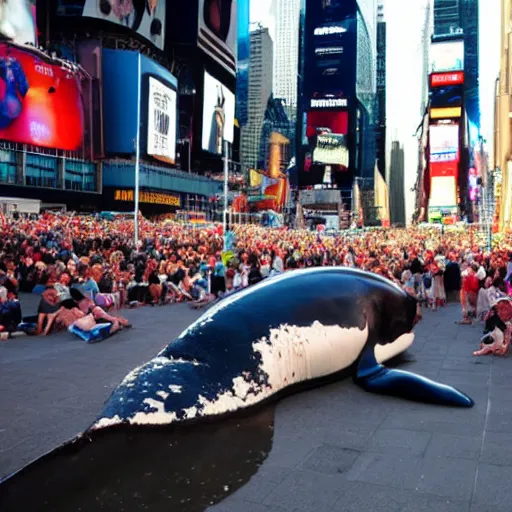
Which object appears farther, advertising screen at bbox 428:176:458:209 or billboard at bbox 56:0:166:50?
advertising screen at bbox 428:176:458:209

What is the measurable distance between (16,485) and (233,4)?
341 feet

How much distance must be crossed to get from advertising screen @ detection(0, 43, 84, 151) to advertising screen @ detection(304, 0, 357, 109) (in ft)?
339

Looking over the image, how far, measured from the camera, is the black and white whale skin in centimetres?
455

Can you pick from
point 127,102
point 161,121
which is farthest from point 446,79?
point 127,102

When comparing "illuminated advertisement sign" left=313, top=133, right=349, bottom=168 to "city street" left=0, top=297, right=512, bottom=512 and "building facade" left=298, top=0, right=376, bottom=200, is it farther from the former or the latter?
"city street" left=0, top=297, right=512, bottom=512

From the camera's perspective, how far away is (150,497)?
3678mm

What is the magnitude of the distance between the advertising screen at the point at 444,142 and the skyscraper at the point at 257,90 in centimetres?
4685

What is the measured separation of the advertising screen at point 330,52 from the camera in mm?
154500

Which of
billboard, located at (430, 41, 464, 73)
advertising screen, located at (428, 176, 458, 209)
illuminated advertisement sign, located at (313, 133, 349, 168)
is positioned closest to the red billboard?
illuminated advertisement sign, located at (313, 133, 349, 168)

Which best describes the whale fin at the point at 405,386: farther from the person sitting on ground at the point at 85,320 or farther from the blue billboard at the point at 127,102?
the blue billboard at the point at 127,102

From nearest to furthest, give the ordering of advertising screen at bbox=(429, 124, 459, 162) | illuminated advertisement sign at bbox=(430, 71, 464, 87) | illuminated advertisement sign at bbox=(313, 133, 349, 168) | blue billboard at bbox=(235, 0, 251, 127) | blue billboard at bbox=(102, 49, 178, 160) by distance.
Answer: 1. blue billboard at bbox=(102, 49, 178, 160)
2. blue billboard at bbox=(235, 0, 251, 127)
3. illuminated advertisement sign at bbox=(313, 133, 349, 168)
4. advertising screen at bbox=(429, 124, 459, 162)
5. illuminated advertisement sign at bbox=(430, 71, 464, 87)

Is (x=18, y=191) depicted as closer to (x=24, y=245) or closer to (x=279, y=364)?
(x=24, y=245)

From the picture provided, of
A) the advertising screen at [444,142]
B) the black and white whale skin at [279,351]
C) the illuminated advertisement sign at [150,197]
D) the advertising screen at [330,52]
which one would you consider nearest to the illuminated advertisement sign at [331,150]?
the advertising screen at [330,52]

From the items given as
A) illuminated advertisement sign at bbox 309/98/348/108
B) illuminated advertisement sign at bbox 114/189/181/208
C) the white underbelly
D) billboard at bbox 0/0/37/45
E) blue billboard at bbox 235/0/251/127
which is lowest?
the white underbelly
